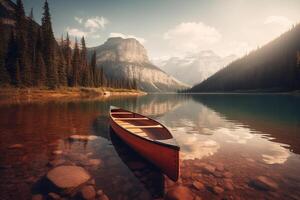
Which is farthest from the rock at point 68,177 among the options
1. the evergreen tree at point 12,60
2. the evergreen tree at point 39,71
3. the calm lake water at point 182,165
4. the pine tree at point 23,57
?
the evergreen tree at point 39,71

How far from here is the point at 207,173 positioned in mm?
8203

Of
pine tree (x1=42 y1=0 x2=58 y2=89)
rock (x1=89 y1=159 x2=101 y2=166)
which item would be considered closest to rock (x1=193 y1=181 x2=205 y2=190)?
rock (x1=89 y1=159 x2=101 y2=166)

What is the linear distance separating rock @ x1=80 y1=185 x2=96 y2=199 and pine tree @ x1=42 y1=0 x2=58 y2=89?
62.3 metres

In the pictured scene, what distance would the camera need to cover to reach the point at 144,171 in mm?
8312

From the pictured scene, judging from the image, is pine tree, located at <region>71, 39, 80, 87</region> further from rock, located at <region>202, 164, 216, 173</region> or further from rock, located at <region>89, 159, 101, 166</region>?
→ rock, located at <region>202, 164, 216, 173</region>

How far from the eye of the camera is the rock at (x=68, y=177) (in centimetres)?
671

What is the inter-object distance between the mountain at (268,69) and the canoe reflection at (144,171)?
10444cm

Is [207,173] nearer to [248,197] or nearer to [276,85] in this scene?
[248,197]

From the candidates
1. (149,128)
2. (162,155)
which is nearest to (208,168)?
(162,155)

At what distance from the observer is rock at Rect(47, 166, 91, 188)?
6707mm

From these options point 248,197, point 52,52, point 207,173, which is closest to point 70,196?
point 207,173

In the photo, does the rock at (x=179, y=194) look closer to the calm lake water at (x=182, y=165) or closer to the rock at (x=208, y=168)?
the calm lake water at (x=182, y=165)

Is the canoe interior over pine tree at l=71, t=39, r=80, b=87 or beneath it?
beneath

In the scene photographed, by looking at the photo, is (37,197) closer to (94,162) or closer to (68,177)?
(68,177)
